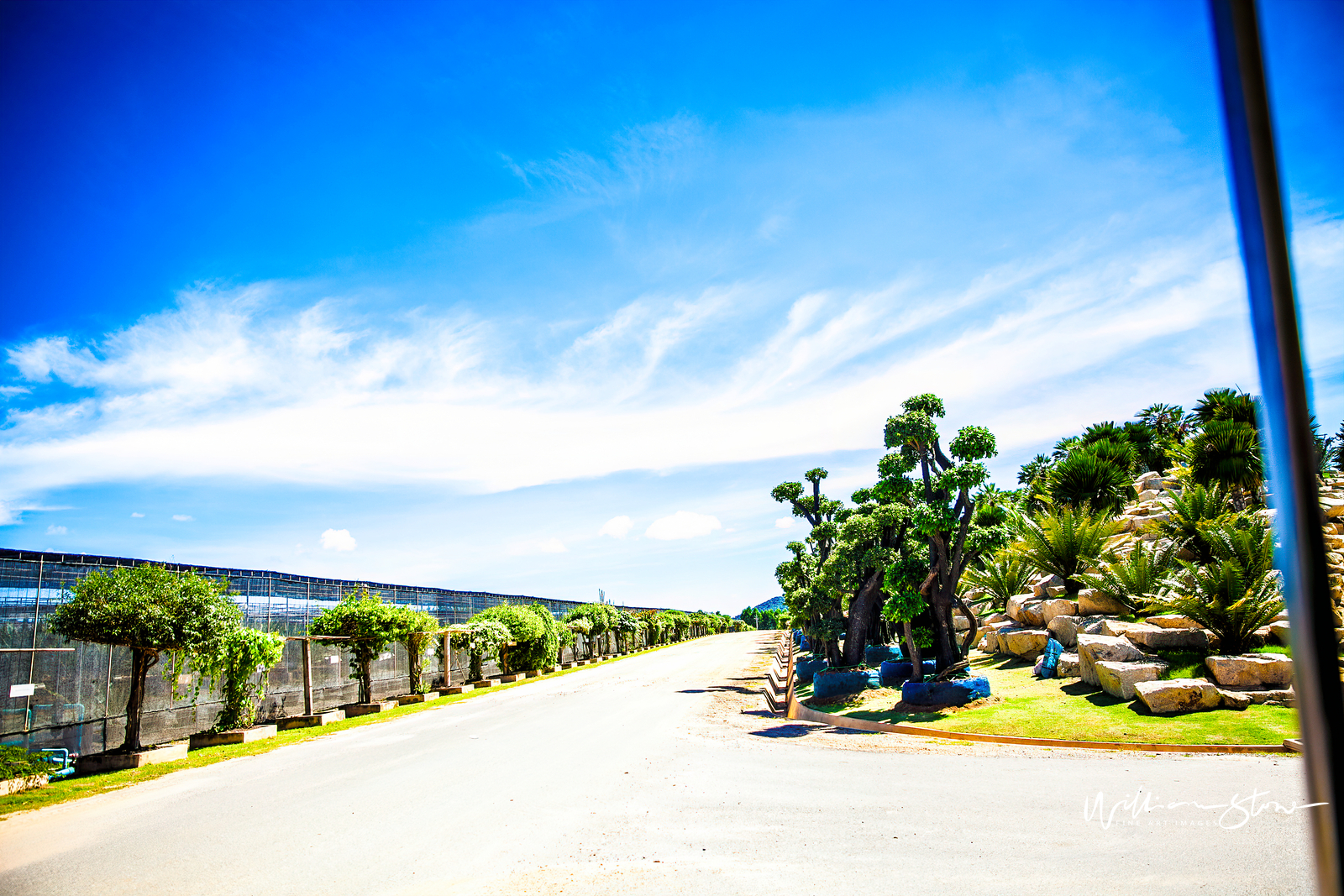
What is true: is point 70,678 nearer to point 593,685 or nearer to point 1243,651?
point 593,685

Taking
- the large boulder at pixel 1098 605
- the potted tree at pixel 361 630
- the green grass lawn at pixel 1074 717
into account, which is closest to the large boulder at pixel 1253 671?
the green grass lawn at pixel 1074 717

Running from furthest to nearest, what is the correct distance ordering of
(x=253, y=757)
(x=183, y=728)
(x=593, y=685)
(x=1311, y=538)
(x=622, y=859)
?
(x=593, y=685) → (x=183, y=728) → (x=253, y=757) → (x=622, y=859) → (x=1311, y=538)

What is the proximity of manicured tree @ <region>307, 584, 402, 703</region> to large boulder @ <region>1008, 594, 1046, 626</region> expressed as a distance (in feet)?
64.5

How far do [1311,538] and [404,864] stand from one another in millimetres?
7721

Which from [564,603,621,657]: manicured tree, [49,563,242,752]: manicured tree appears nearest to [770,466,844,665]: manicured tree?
[49,563,242,752]: manicured tree

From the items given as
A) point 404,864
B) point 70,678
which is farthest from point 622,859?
point 70,678

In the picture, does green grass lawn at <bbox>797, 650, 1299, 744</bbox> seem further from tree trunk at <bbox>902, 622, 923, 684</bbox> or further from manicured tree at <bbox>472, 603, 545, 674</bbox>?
manicured tree at <bbox>472, 603, 545, 674</bbox>

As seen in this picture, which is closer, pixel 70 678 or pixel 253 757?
pixel 253 757

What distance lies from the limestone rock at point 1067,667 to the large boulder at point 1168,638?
123 centimetres

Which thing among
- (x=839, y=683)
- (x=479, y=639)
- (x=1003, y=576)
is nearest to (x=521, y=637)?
(x=479, y=639)

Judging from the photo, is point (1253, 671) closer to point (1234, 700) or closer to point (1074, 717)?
point (1234, 700)

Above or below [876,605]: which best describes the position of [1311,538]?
above

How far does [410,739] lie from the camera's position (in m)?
15.6

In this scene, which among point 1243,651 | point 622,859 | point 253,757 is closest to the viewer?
point 622,859
